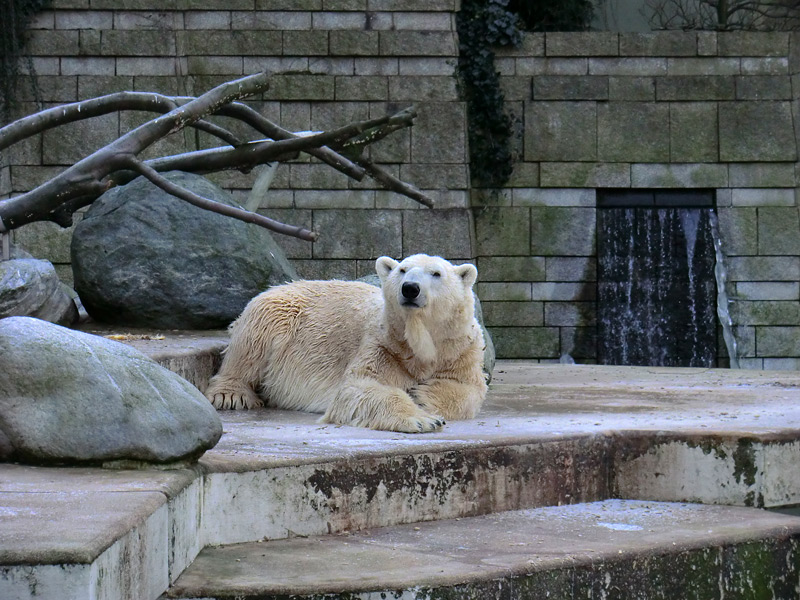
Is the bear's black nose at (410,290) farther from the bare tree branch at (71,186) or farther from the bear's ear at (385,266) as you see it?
the bare tree branch at (71,186)

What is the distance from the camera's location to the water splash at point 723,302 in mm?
9500

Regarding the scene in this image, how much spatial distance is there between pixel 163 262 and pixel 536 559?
3701mm

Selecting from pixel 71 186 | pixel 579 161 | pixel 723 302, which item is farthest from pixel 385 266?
pixel 723 302

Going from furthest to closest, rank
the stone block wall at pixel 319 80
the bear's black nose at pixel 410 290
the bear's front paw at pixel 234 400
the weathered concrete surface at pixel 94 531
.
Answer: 1. the stone block wall at pixel 319 80
2. the bear's front paw at pixel 234 400
3. the bear's black nose at pixel 410 290
4. the weathered concrete surface at pixel 94 531

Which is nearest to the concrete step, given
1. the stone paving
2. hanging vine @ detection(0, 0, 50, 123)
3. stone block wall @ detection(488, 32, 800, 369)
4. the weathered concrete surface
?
the stone paving

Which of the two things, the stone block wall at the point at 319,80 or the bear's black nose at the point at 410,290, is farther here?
the stone block wall at the point at 319,80

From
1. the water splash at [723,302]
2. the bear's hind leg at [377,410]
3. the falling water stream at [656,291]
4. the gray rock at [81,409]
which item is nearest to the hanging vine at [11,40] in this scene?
the falling water stream at [656,291]

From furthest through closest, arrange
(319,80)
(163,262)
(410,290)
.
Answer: (319,80)
(163,262)
(410,290)

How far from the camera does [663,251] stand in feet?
31.3

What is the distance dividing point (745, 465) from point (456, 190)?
5.52 m

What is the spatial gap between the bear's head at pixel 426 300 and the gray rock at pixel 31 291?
6.72 feet

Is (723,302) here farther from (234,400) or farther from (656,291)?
(234,400)

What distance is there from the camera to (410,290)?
4195 millimetres

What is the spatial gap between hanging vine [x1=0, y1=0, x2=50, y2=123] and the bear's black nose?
569cm
